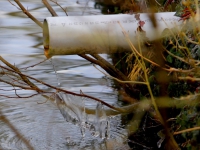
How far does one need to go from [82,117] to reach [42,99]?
4.11 feet

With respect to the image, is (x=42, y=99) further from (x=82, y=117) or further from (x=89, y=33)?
(x=89, y=33)

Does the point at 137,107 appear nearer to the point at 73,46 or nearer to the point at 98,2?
the point at 73,46

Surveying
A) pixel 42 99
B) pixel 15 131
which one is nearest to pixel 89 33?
pixel 15 131

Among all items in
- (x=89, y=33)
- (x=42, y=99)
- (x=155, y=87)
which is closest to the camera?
(x=89, y=33)

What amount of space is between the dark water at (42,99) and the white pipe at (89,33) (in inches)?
17.3

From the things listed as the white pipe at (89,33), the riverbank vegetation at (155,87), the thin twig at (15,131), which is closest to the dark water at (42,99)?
the thin twig at (15,131)

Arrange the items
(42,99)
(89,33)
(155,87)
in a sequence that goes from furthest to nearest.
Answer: (42,99) → (155,87) → (89,33)

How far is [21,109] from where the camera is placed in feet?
16.3

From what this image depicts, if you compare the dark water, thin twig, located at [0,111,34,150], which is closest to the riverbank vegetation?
thin twig, located at [0,111,34,150]

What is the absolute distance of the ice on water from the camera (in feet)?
13.4

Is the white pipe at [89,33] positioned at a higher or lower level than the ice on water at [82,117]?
higher

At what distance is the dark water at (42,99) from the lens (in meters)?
4.20

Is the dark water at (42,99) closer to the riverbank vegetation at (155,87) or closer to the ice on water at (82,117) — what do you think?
the ice on water at (82,117)

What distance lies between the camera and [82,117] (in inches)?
161
